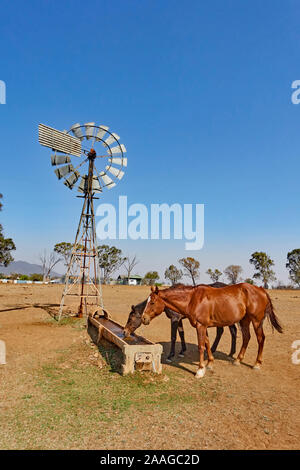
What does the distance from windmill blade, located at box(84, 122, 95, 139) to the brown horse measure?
11921 millimetres

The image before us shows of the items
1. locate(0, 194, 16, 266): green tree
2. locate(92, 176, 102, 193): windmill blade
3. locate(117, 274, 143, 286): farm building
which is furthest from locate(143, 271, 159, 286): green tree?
locate(92, 176, 102, 193): windmill blade

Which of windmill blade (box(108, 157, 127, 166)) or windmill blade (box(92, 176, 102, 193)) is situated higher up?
windmill blade (box(108, 157, 127, 166))

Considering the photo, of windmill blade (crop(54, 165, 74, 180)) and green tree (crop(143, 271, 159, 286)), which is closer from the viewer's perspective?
windmill blade (crop(54, 165, 74, 180))

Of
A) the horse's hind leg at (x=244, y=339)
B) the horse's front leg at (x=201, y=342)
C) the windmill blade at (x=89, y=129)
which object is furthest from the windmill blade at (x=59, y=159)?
the horse's hind leg at (x=244, y=339)

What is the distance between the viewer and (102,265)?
286ft

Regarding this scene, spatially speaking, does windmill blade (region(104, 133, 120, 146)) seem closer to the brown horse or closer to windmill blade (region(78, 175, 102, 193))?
windmill blade (region(78, 175, 102, 193))

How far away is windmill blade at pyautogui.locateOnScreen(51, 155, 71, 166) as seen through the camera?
15.5 meters

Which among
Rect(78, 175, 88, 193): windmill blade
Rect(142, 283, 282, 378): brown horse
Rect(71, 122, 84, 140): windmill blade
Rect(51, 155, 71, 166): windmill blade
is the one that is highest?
Rect(71, 122, 84, 140): windmill blade

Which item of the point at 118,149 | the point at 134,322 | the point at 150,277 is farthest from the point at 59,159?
the point at 150,277

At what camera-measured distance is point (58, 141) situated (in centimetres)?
1521
